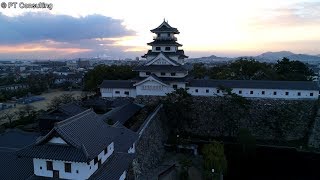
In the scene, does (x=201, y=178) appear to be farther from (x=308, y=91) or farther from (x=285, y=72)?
(x=285, y=72)

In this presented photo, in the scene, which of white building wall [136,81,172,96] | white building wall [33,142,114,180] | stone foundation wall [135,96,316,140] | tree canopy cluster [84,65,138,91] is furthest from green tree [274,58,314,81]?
white building wall [33,142,114,180]

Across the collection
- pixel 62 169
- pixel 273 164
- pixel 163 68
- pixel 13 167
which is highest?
pixel 163 68

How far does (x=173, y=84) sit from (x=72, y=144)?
2069cm

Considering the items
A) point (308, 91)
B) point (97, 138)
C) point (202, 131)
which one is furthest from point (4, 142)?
point (308, 91)

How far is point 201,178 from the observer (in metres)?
19.6

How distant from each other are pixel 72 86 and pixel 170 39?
48586mm

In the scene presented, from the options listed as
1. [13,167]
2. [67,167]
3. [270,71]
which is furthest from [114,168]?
[270,71]

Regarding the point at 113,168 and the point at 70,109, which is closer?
the point at 113,168

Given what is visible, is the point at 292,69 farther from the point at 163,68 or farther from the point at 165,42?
the point at 163,68

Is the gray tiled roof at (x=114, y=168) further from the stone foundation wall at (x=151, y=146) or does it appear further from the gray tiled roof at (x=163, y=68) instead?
the gray tiled roof at (x=163, y=68)

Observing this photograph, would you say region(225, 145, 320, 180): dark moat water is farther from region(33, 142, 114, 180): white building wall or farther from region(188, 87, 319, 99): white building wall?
region(33, 142, 114, 180): white building wall

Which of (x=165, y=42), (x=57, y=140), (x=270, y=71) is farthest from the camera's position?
(x=270, y=71)

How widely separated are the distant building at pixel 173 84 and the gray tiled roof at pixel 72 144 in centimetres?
1721

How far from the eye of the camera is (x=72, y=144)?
12.2 meters
